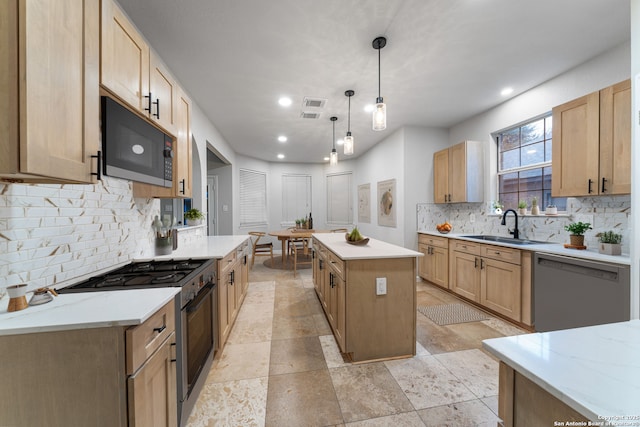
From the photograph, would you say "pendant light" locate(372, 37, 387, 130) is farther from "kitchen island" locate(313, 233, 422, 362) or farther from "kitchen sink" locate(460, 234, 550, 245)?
"kitchen sink" locate(460, 234, 550, 245)

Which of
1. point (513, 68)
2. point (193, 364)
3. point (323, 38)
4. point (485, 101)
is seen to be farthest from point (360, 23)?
point (193, 364)

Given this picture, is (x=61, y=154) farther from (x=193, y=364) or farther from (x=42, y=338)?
(x=193, y=364)

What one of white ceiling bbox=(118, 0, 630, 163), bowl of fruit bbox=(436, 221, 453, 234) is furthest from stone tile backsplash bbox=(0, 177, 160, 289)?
bowl of fruit bbox=(436, 221, 453, 234)

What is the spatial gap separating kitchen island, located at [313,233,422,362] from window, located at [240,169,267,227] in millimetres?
4631

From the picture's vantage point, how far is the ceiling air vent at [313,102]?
10.4 feet

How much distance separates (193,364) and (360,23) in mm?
2712

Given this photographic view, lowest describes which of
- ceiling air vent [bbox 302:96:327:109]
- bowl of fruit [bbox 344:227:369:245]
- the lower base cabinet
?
the lower base cabinet

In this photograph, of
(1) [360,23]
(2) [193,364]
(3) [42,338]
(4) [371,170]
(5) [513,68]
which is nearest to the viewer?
(3) [42,338]

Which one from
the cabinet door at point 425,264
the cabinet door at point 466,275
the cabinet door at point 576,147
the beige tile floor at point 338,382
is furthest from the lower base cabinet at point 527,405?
the cabinet door at point 425,264

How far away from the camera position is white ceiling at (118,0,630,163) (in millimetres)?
1771

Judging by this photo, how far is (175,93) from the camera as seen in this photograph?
205cm

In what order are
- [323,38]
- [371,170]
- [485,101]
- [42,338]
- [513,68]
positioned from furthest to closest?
[371,170] → [485,101] → [513,68] → [323,38] → [42,338]

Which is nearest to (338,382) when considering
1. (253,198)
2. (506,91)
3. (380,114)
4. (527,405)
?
(527,405)

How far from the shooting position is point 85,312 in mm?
985
